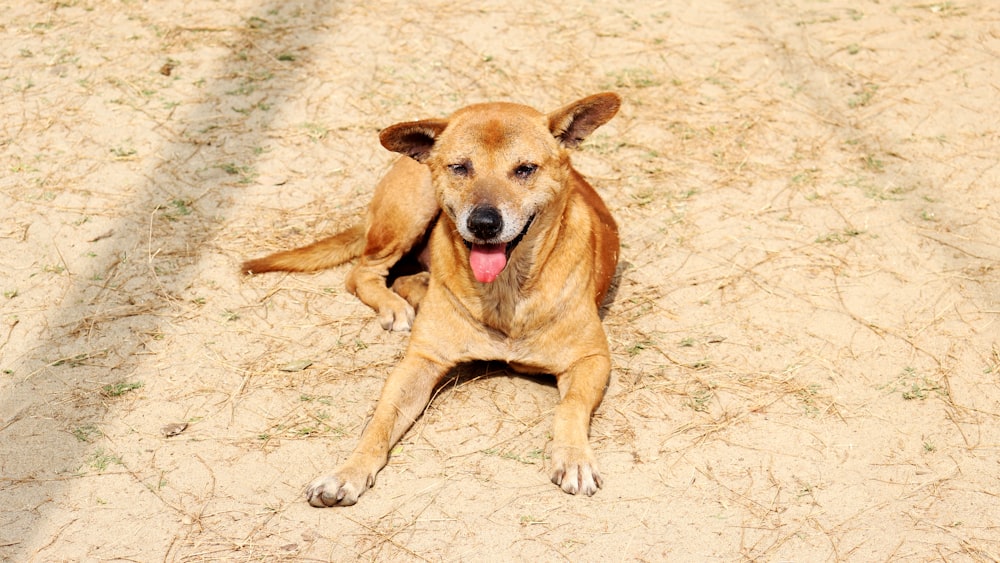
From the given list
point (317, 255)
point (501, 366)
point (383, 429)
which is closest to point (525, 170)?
point (501, 366)

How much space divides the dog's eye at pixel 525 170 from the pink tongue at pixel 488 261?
36cm

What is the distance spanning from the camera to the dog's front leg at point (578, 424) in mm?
4719

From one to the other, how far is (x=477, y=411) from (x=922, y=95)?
16.3ft

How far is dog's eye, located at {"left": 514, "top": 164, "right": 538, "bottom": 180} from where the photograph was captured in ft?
16.7

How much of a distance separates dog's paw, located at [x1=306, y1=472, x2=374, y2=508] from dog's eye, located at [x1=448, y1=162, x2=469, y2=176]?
1.58m

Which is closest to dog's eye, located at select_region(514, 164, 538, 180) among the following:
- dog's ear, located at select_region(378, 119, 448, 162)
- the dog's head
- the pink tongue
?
the dog's head

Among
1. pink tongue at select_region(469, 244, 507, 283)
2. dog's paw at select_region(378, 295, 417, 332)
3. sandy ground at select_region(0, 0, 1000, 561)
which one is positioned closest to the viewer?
sandy ground at select_region(0, 0, 1000, 561)

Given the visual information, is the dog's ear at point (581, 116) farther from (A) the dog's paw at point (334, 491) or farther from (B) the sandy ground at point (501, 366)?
(A) the dog's paw at point (334, 491)

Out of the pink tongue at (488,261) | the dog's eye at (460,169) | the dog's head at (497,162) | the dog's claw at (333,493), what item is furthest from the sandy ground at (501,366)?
the dog's eye at (460,169)

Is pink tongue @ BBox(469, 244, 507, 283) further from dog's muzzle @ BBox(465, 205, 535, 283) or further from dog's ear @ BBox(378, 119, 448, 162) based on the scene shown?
dog's ear @ BBox(378, 119, 448, 162)

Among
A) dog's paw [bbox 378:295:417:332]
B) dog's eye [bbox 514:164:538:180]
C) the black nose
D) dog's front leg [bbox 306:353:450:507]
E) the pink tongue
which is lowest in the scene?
dog's paw [bbox 378:295:417:332]

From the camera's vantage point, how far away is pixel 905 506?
181 inches

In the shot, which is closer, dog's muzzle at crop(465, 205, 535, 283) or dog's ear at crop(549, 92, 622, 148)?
dog's muzzle at crop(465, 205, 535, 283)

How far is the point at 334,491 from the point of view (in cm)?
462
